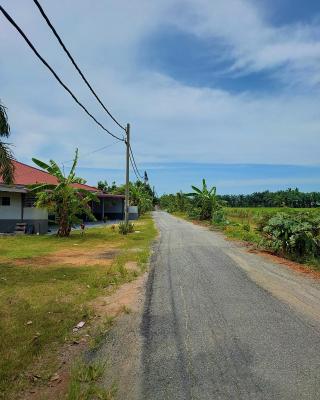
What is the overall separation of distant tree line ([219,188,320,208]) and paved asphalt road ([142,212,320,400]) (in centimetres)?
11105

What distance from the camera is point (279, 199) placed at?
125m

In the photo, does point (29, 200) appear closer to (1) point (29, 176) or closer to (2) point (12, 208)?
(2) point (12, 208)

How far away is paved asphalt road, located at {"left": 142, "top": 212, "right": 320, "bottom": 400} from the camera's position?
15.3ft

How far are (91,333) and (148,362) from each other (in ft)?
4.99

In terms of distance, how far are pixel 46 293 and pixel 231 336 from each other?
4.43 metres

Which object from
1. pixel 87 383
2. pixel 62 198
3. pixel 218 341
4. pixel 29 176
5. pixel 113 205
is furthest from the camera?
pixel 113 205

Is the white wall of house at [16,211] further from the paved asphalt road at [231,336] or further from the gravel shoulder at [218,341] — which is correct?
the gravel shoulder at [218,341]

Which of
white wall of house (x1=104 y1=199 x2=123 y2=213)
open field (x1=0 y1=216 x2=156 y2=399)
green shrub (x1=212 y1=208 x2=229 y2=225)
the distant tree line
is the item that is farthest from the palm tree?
the distant tree line

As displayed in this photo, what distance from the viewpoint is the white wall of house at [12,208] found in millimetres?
24812

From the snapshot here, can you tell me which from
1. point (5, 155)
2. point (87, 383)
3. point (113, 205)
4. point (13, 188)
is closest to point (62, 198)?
point (13, 188)

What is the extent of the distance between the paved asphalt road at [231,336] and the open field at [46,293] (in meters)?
1.20

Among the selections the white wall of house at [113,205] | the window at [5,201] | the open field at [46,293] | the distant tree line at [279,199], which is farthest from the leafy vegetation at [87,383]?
the distant tree line at [279,199]

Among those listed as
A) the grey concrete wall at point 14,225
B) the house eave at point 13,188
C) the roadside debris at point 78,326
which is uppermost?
the house eave at point 13,188

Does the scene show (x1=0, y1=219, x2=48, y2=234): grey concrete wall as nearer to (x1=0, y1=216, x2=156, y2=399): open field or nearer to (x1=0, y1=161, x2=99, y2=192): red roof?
(x1=0, y1=161, x2=99, y2=192): red roof
